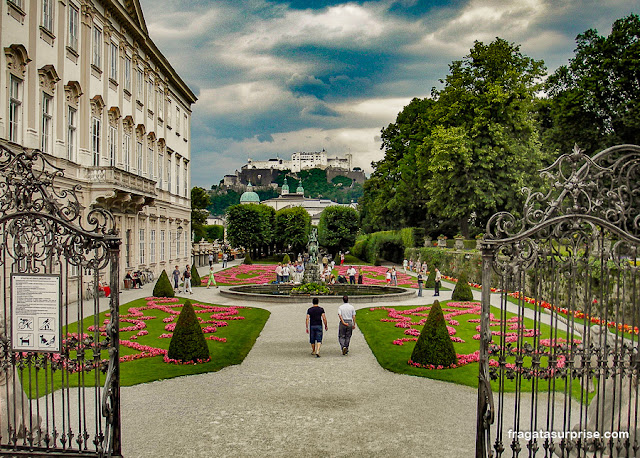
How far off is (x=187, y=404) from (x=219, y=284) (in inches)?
1007

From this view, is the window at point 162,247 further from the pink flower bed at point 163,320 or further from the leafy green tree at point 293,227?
the leafy green tree at point 293,227

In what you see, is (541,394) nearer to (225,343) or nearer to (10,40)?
(225,343)

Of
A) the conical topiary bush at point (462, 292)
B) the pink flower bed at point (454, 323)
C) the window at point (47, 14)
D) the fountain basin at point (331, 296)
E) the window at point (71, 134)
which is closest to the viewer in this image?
the pink flower bed at point (454, 323)

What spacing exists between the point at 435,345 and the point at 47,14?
59.9ft

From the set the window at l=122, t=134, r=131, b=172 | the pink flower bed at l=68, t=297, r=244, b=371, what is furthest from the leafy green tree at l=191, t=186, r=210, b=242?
the pink flower bed at l=68, t=297, r=244, b=371

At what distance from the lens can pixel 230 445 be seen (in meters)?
8.20

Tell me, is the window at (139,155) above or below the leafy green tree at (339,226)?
above

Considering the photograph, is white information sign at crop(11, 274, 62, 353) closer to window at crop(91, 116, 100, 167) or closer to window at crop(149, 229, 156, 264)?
window at crop(91, 116, 100, 167)

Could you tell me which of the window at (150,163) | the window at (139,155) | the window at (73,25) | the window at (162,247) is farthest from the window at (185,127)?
the window at (73,25)

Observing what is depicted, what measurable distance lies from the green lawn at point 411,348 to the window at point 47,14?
51.4 feet

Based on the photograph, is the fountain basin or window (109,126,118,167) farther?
window (109,126,118,167)

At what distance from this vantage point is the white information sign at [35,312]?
7262 mm

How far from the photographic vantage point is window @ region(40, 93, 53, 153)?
2121 centimetres

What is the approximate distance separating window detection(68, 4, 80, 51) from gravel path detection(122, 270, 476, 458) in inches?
655
